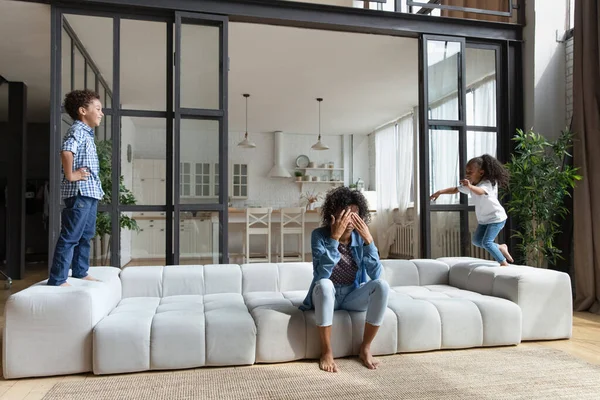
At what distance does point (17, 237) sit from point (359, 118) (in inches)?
225

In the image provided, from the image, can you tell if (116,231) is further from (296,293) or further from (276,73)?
(276,73)

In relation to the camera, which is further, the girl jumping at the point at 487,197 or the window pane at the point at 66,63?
the window pane at the point at 66,63

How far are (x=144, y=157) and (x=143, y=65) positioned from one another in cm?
75

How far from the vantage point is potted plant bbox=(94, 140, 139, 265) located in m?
3.89

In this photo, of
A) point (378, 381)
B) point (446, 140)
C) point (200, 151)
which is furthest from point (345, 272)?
point (446, 140)

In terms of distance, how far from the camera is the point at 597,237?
A: 400cm

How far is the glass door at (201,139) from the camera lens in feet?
13.1

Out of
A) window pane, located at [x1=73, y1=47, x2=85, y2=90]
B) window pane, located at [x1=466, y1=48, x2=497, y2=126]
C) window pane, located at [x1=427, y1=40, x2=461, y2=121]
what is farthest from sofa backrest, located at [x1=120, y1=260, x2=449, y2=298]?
window pane, located at [x1=466, y1=48, x2=497, y2=126]

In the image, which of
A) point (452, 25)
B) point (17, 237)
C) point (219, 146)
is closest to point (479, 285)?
point (219, 146)

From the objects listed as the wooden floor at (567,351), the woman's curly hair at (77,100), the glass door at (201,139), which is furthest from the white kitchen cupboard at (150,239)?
the woman's curly hair at (77,100)

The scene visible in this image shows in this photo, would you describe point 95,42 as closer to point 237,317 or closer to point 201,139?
point 201,139

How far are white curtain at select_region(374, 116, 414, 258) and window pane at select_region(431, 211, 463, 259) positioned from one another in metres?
3.68

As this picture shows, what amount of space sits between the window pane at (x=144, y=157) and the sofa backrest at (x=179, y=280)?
0.93 meters

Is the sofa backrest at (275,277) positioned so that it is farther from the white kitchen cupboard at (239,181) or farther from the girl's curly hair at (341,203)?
the white kitchen cupboard at (239,181)
